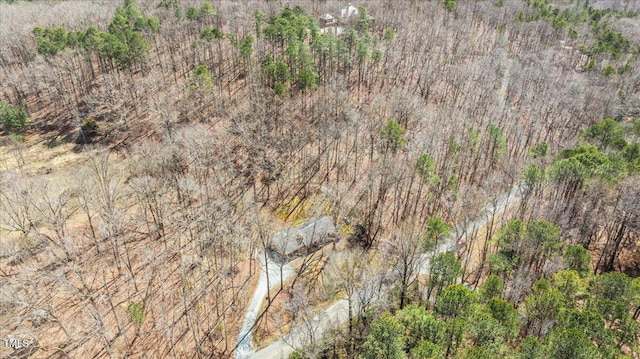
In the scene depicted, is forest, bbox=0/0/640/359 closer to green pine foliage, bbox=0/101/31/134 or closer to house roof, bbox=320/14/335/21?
green pine foliage, bbox=0/101/31/134

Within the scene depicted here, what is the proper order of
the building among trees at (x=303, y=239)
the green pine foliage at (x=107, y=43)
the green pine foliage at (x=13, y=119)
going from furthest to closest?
the green pine foliage at (x=107, y=43)
the green pine foliage at (x=13, y=119)
the building among trees at (x=303, y=239)

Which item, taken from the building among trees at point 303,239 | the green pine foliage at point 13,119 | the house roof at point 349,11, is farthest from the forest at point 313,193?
the house roof at point 349,11

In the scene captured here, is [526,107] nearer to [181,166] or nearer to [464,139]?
[464,139]

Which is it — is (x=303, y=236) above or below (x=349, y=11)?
below

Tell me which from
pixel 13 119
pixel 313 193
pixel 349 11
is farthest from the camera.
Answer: pixel 349 11

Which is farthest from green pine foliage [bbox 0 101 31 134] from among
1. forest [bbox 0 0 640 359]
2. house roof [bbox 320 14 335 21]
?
house roof [bbox 320 14 335 21]

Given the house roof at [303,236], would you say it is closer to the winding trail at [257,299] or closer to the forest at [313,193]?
the forest at [313,193]

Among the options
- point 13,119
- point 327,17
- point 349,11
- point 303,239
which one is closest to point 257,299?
point 303,239

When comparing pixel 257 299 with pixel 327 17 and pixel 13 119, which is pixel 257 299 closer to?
pixel 13 119
